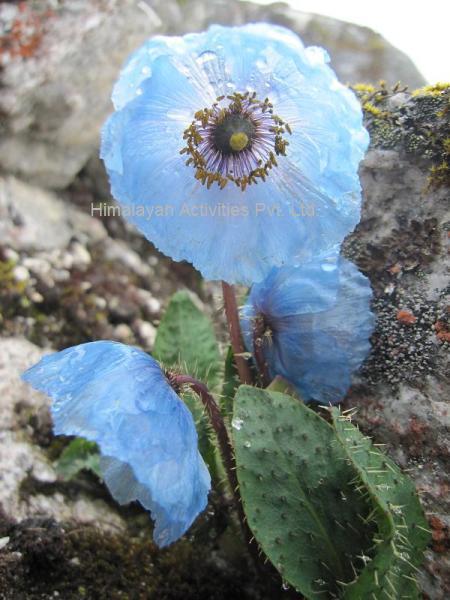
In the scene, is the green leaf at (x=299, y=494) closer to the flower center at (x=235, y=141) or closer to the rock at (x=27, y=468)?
the flower center at (x=235, y=141)

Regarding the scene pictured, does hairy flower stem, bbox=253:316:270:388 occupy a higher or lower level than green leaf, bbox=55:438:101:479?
higher

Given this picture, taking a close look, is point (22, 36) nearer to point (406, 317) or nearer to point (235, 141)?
point (235, 141)

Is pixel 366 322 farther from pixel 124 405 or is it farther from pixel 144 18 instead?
pixel 144 18

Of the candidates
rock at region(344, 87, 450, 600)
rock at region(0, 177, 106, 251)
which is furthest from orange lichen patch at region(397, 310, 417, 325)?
rock at region(0, 177, 106, 251)

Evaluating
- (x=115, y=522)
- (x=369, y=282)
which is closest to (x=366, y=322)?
(x=369, y=282)

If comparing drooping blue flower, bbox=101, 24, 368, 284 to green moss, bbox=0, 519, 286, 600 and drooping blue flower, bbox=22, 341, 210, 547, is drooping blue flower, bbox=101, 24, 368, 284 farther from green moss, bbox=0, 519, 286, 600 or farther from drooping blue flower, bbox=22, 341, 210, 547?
green moss, bbox=0, 519, 286, 600
